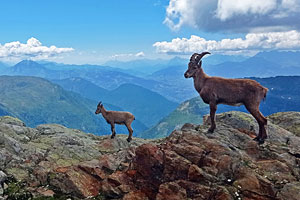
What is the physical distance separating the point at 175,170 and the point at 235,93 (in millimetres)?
6814

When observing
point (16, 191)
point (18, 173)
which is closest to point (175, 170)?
point (16, 191)

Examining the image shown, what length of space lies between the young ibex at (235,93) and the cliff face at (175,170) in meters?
1.77

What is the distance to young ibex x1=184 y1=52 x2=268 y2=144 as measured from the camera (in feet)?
53.2

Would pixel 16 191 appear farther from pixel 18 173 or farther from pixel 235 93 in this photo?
pixel 235 93

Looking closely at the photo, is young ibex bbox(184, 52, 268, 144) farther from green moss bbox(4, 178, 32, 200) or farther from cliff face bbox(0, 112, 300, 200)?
green moss bbox(4, 178, 32, 200)

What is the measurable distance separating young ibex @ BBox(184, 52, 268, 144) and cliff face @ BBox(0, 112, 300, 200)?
177cm

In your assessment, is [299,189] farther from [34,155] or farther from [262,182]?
[34,155]

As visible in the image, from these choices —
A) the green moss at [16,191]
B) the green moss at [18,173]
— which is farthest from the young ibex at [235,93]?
the green moss at [18,173]

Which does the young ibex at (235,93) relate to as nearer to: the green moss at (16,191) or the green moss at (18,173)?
the green moss at (16,191)

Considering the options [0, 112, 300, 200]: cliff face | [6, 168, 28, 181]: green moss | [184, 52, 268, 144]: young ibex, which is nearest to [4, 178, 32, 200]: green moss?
[0, 112, 300, 200]: cliff face

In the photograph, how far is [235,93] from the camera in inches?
651

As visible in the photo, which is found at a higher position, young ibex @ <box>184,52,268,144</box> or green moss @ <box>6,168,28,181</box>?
young ibex @ <box>184,52,268,144</box>

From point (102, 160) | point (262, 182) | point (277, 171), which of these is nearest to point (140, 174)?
point (102, 160)

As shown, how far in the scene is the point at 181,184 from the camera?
43.0 feet
